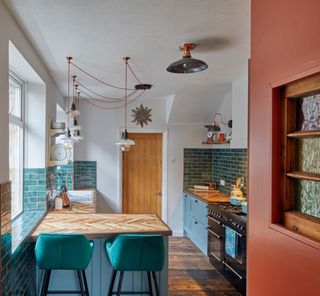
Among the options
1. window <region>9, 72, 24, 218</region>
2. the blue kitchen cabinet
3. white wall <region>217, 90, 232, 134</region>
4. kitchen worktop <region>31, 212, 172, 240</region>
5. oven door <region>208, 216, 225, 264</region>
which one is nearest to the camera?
kitchen worktop <region>31, 212, 172, 240</region>

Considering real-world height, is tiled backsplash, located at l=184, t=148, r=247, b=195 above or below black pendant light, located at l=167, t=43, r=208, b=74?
below

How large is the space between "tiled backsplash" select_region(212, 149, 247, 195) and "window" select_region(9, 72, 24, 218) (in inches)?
117

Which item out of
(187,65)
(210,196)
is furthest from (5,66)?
(210,196)

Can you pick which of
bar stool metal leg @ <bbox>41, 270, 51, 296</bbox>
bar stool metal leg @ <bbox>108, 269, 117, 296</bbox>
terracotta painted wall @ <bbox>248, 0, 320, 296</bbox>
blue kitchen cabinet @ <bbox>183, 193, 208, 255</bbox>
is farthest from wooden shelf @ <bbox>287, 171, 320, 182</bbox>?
blue kitchen cabinet @ <bbox>183, 193, 208, 255</bbox>

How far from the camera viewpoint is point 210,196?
5.49 meters

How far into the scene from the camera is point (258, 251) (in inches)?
75.2

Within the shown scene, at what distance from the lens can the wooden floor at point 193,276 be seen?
402 cm

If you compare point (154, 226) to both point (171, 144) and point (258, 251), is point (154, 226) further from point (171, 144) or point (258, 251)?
point (171, 144)

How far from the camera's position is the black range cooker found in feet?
12.3

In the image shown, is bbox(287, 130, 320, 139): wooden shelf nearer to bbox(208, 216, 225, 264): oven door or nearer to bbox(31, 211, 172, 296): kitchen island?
bbox(31, 211, 172, 296): kitchen island

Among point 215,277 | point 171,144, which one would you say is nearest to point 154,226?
point 215,277

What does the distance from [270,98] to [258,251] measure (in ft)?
2.74

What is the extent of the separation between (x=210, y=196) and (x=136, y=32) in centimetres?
339

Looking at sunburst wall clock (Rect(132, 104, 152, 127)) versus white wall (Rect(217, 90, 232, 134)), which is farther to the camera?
sunburst wall clock (Rect(132, 104, 152, 127))
